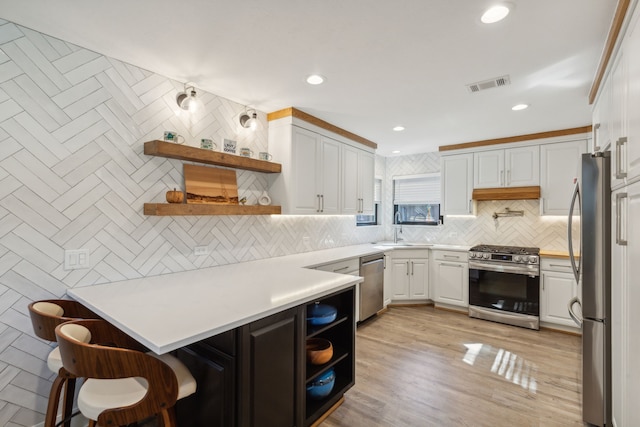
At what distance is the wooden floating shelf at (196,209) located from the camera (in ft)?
7.17

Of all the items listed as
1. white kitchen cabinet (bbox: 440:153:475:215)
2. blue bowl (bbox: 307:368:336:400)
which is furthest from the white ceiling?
blue bowl (bbox: 307:368:336:400)

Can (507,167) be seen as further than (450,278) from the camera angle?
No

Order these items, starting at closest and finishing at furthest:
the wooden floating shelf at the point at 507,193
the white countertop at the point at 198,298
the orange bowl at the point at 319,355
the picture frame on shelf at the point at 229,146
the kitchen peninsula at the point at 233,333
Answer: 1. the white countertop at the point at 198,298
2. the kitchen peninsula at the point at 233,333
3. the orange bowl at the point at 319,355
4. the picture frame on shelf at the point at 229,146
5. the wooden floating shelf at the point at 507,193

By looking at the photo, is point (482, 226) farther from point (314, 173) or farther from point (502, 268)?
point (314, 173)

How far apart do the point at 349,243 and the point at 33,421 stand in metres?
3.69

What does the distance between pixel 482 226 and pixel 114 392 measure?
15.7ft

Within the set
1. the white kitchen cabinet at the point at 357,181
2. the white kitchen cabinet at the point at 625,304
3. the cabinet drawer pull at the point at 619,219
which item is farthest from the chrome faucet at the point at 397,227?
the cabinet drawer pull at the point at 619,219

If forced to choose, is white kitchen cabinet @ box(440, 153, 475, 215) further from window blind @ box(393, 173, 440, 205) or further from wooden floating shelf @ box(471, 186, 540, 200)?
window blind @ box(393, 173, 440, 205)

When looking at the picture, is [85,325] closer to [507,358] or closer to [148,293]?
[148,293]

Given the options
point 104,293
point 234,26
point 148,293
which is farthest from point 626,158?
point 104,293

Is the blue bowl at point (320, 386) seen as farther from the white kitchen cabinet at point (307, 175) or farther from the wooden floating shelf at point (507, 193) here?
the wooden floating shelf at point (507, 193)

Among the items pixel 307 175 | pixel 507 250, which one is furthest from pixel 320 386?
pixel 507 250

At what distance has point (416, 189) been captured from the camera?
534cm

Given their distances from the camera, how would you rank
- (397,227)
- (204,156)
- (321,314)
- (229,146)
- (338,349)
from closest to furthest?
1. (321,314)
2. (338,349)
3. (204,156)
4. (229,146)
5. (397,227)
